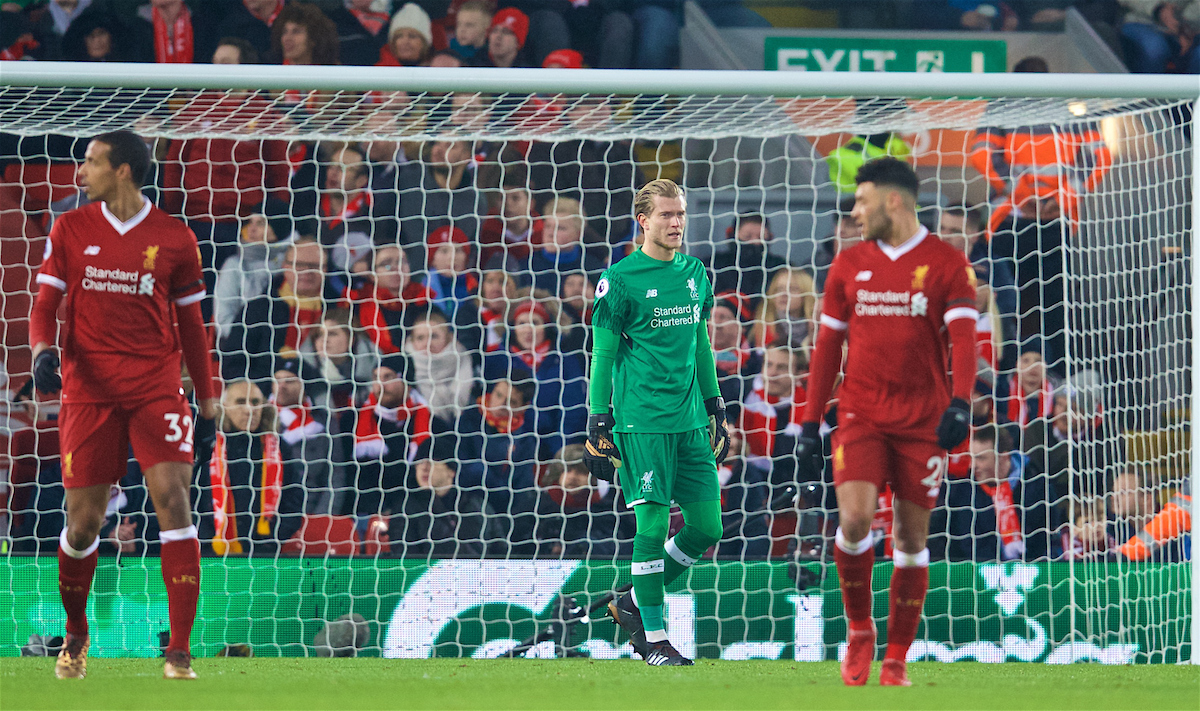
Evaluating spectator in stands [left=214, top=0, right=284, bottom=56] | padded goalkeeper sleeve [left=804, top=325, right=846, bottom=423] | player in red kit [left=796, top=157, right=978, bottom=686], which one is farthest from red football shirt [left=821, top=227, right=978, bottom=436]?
spectator in stands [left=214, top=0, right=284, bottom=56]

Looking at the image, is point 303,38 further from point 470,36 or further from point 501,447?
point 501,447

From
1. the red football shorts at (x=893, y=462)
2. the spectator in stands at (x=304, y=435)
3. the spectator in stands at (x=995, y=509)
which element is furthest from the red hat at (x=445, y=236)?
the red football shorts at (x=893, y=462)

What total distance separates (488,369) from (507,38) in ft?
7.85

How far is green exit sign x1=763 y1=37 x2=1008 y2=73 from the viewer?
8812 millimetres

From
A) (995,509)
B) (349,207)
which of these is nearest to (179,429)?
(349,207)

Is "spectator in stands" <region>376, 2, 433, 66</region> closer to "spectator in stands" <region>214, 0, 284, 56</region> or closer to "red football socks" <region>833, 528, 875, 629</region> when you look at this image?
"spectator in stands" <region>214, 0, 284, 56</region>

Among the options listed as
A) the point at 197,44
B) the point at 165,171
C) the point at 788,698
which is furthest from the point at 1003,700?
the point at 197,44

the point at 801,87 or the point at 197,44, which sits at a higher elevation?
the point at 197,44

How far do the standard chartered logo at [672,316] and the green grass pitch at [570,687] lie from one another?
1261 mm

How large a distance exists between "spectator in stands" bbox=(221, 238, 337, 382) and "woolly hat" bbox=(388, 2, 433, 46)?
1.78m

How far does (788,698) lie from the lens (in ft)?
12.9

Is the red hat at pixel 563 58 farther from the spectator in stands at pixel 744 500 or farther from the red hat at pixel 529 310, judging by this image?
the spectator in stands at pixel 744 500

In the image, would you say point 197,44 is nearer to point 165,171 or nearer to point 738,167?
point 165,171

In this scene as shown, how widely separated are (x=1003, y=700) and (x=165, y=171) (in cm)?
514
